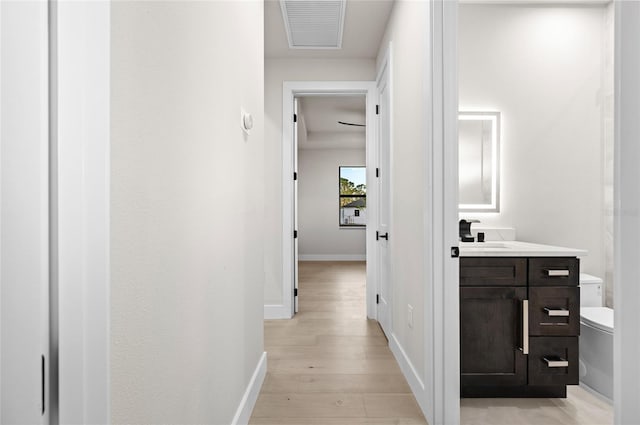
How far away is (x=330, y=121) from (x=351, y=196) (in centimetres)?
248

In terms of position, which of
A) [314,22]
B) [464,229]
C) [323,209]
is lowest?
[464,229]

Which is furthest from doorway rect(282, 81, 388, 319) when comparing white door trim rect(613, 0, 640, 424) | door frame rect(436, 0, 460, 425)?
white door trim rect(613, 0, 640, 424)

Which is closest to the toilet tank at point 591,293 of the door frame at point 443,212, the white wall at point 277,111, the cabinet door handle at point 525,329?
the cabinet door handle at point 525,329

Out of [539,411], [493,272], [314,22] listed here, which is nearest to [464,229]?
[493,272]

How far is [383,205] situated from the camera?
3566mm

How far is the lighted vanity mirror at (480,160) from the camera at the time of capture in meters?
2.99

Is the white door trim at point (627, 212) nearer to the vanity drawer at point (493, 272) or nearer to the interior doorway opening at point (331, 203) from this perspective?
the vanity drawer at point (493, 272)

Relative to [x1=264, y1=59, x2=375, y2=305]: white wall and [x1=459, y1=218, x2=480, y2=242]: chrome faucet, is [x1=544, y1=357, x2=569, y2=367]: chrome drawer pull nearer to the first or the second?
[x1=459, y1=218, x2=480, y2=242]: chrome faucet

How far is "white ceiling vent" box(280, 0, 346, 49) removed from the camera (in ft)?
9.30

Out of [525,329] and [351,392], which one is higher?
[525,329]

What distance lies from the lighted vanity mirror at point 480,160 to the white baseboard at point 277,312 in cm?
194

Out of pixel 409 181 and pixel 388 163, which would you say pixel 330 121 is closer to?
pixel 388 163

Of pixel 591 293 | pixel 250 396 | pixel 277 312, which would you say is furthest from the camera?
pixel 277 312

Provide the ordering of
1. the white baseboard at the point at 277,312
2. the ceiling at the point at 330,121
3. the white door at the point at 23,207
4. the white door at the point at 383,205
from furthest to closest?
the ceiling at the point at 330,121 → the white baseboard at the point at 277,312 → the white door at the point at 383,205 → the white door at the point at 23,207
